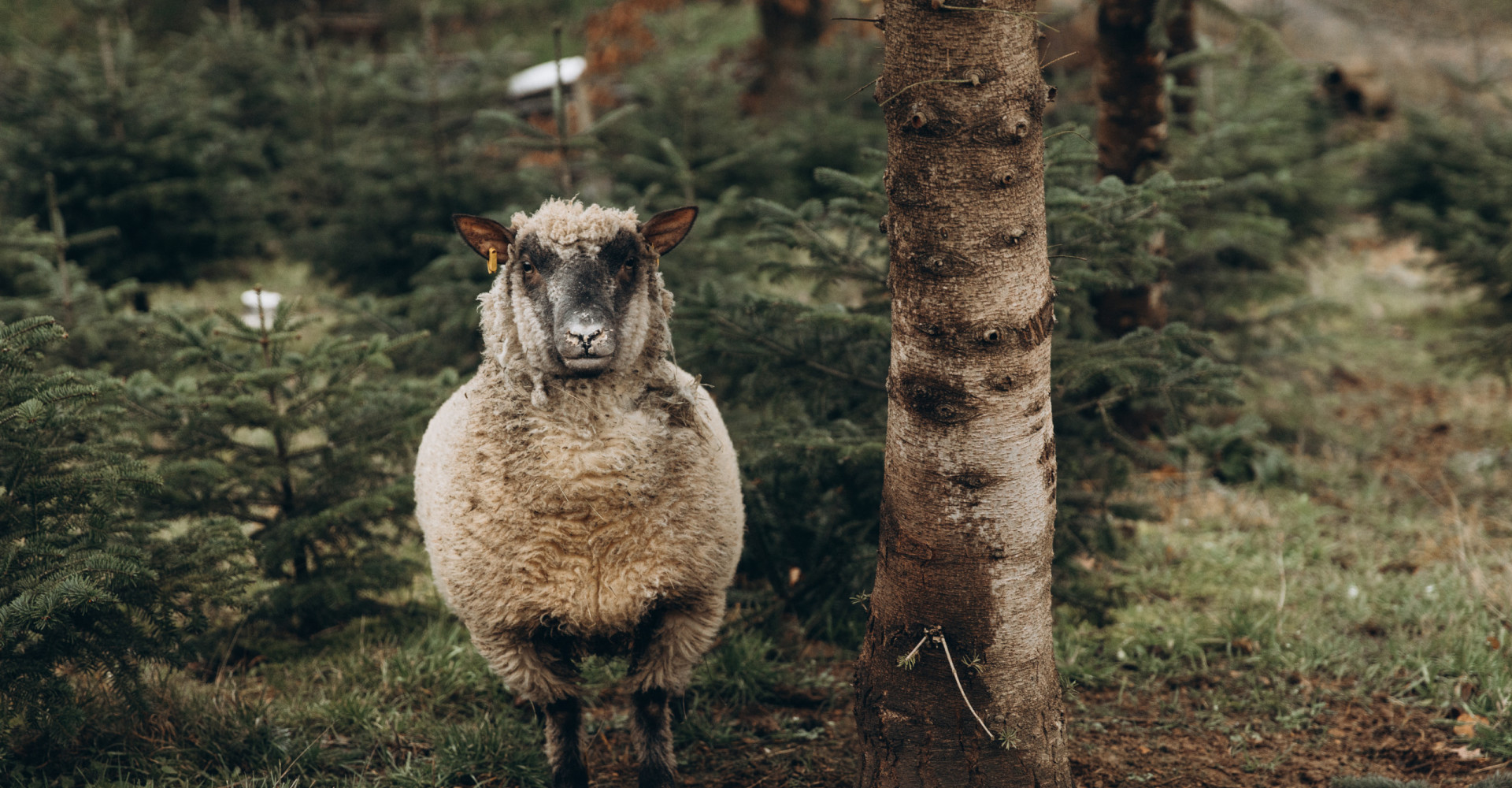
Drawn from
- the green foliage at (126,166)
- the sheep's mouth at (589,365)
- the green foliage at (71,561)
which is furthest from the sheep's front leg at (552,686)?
the green foliage at (126,166)

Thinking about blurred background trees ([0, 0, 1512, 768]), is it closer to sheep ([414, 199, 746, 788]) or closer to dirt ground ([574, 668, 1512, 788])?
dirt ground ([574, 668, 1512, 788])

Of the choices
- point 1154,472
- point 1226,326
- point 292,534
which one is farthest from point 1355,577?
point 292,534

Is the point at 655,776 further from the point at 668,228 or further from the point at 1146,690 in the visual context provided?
the point at 1146,690

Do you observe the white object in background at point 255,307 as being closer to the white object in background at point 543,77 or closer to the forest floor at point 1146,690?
the forest floor at point 1146,690

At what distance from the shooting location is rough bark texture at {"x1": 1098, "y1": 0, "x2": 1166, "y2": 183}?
4.78 m

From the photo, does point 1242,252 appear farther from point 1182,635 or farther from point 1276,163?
point 1182,635

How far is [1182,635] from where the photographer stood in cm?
421

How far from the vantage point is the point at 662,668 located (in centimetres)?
321

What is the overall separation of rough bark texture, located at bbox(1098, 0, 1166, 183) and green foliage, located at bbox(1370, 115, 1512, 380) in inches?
110

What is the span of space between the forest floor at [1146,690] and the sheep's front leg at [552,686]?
222mm

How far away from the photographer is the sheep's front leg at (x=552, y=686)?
311 cm

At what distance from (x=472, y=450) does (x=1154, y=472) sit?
4.81 metres

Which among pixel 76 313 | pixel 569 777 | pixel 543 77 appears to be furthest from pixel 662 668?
pixel 543 77

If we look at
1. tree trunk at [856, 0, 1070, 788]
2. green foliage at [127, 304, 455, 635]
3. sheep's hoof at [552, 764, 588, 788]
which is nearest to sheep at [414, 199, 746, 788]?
sheep's hoof at [552, 764, 588, 788]
